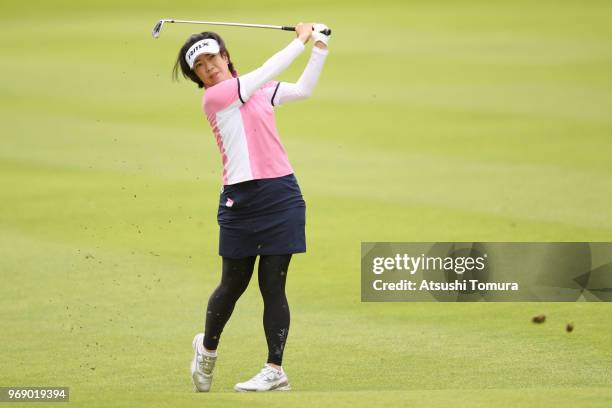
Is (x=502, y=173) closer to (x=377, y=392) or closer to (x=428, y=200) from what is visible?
(x=428, y=200)

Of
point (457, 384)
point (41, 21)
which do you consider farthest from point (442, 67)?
point (457, 384)

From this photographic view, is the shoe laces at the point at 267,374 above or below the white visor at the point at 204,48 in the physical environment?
below

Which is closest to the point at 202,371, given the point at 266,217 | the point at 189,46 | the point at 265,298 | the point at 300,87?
the point at 265,298

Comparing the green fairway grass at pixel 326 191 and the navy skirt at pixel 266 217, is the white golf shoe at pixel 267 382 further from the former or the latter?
the navy skirt at pixel 266 217

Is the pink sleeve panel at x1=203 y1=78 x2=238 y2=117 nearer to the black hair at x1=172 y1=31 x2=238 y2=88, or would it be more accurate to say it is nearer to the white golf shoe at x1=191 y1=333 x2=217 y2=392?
the black hair at x1=172 y1=31 x2=238 y2=88

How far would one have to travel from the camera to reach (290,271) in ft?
28.8

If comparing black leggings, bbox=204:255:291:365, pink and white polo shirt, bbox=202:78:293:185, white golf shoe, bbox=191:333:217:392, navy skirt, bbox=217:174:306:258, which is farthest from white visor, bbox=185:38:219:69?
white golf shoe, bbox=191:333:217:392

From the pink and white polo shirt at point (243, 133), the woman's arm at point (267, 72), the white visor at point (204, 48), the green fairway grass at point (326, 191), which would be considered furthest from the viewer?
the green fairway grass at point (326, 191)

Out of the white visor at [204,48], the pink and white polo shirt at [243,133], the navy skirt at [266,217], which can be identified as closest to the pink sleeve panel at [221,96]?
the pink and white polo shirt at [243,133]

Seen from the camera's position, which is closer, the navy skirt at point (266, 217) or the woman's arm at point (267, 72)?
the woman's arm at point (267, 72)

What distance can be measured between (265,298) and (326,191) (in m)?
5.72

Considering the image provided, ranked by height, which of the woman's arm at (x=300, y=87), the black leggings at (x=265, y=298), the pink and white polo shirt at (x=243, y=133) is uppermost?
the woman's arm at (x=300, y=87)

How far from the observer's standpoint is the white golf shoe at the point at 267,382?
5574 millimetres

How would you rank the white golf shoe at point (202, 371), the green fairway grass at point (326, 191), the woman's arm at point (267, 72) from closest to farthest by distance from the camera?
→ the woman's arm at point (267, 72) → the white golf shoe at point (202, 371) → the green fairway grass at point (326, 191)
